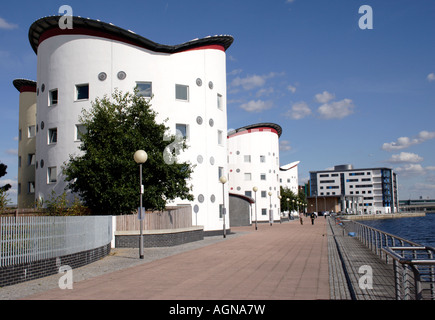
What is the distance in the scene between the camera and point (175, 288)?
32.4 feet

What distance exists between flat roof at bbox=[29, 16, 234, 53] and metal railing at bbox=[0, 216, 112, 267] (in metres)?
19.5

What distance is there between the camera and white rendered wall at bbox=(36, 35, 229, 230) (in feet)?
104

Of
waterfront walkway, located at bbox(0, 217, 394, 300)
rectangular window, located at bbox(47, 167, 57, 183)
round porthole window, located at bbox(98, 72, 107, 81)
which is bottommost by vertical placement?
waterfront walkway, located at bbox(0, 217, 394, 300)

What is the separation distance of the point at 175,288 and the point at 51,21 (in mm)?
28653

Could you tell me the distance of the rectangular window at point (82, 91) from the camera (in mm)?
31812

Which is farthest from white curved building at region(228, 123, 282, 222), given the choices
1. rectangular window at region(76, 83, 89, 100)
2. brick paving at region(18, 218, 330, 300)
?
brick paving at region(18, 218, 330, 300)

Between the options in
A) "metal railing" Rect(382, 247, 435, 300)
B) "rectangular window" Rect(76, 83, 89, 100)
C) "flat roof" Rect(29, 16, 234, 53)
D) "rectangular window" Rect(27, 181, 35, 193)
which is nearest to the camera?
"metal railing" Rect(382, 247, 435, 300)

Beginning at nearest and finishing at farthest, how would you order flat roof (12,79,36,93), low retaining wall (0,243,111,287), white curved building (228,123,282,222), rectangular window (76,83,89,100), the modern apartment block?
low retaining wall (0,243,111,287)
rectangular window (76,83,89,100)
flat roof (12,79,36,93)
white curved building (228,123,282,222)
the modern apartment block

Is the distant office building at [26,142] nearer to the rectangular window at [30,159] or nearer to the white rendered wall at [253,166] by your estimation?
the rectangular window at [30,159]

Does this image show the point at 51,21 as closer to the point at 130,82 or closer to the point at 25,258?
the point at 130,82

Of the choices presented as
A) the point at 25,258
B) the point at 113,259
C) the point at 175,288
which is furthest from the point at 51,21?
the point at 175,288

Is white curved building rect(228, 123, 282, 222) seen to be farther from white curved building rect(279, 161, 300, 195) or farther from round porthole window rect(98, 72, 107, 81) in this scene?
white curved building rect(279, 161, 300, 195)
